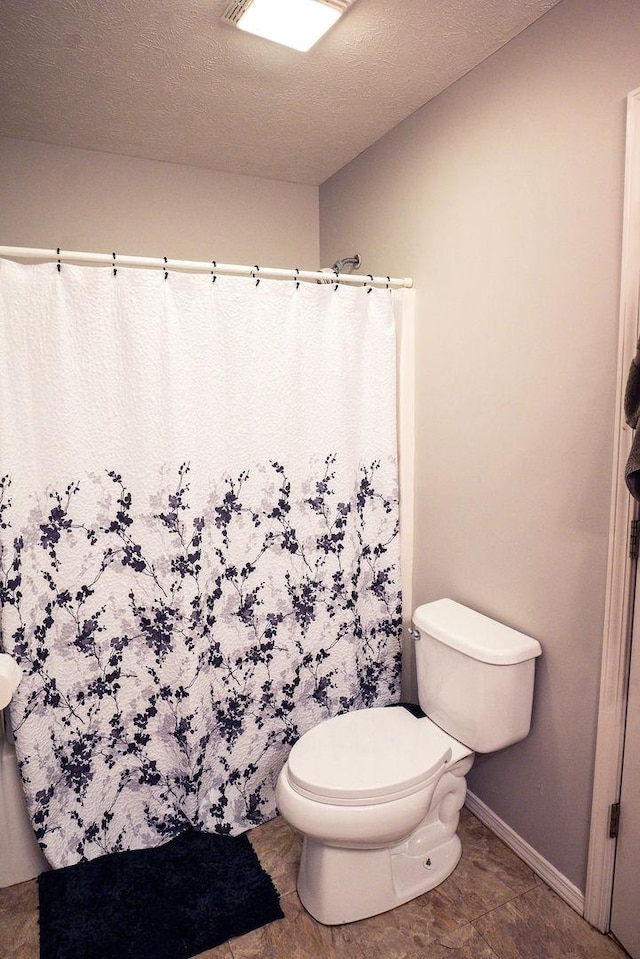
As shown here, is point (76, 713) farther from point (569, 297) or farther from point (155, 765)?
point (569, 297)

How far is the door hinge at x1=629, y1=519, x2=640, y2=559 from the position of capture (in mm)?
1417

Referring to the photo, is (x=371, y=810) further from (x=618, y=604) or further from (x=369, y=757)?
(x=618, y=604)

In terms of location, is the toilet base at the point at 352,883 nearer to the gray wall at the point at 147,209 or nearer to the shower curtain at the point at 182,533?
the shower curtain at the point at 182,533

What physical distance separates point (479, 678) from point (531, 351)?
3.17ft

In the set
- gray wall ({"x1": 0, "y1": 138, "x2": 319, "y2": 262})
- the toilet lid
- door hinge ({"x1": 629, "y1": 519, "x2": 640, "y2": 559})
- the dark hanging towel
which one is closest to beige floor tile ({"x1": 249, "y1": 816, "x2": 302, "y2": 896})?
the toilet lid

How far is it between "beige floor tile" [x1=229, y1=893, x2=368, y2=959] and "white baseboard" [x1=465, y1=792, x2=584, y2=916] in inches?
23.7

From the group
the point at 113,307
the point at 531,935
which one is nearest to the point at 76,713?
the point at 113,307

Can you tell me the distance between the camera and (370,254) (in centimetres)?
238

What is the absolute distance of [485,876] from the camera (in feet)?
5.82

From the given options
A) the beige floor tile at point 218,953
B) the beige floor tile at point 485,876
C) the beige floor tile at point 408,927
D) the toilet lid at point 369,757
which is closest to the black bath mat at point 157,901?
the beige floor tile at point 218,953

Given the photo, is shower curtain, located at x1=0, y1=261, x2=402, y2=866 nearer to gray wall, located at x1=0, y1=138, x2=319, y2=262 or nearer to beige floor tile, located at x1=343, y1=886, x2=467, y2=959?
beige floor tile, located at x1=343, y1=886, x2=467, y2=959

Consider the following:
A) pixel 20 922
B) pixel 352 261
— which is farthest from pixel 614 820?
pixel 352 261

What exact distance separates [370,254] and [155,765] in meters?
2.08

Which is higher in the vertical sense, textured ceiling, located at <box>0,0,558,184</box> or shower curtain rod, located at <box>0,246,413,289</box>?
textured ceiling, located at <box>0,0,558,184</box>
